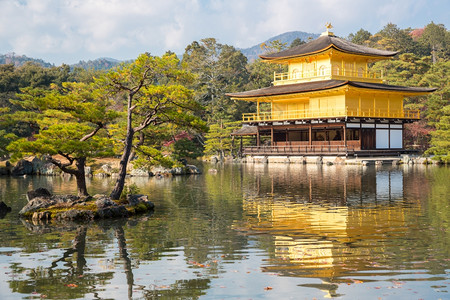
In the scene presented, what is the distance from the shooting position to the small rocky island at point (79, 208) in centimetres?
1571

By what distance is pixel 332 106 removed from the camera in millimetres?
49250

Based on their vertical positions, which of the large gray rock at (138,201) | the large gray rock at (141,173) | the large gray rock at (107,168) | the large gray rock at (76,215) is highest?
the large gray rock at (107,168)

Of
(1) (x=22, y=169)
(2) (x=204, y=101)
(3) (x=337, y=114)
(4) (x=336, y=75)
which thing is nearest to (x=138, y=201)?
(1) (x=22, y=169)

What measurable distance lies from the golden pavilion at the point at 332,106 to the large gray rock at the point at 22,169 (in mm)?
23112

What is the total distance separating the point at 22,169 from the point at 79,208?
25.5m

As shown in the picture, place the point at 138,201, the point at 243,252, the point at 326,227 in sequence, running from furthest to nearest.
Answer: the point at 138,201, the point at 326,227, the point at 243,252

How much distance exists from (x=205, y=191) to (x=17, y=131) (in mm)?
36924

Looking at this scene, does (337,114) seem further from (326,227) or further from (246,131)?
(326,227)

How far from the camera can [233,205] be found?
18.4 m

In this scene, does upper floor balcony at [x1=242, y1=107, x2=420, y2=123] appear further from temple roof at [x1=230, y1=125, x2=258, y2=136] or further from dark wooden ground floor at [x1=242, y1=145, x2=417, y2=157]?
dark wooden ground floor at [x1=242, y1=145, x2=417, y2=157]

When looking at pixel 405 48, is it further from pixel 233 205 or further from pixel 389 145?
pixel 233 205

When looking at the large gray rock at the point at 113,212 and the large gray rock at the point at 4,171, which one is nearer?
the large gray rock at the point at 113,212

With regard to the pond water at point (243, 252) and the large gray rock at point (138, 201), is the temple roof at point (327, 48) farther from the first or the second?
the large gray rock at point (138, 201)

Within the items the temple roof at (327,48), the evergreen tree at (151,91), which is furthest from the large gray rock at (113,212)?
the temple roof at (327,48)
